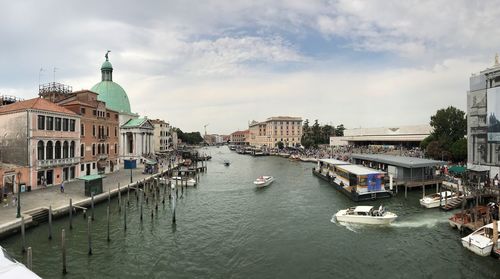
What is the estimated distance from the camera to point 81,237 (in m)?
24.2

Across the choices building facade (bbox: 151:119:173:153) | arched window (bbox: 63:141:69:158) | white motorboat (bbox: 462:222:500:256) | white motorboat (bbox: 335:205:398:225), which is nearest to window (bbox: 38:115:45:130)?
arched window (bbox: 63:141:69:158)

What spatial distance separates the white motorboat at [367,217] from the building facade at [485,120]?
20.8 metres

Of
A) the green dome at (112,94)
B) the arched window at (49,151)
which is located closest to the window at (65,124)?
the arched window at (49,151)

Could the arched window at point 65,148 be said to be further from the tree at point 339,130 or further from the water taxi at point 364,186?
the tree at point 339,130

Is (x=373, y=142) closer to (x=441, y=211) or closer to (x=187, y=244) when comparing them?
(x=441, y=211)

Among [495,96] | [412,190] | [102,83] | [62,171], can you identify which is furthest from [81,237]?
[102,83]

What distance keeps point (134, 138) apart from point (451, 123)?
213 feet

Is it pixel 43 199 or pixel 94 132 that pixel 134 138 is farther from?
pixel 43 199

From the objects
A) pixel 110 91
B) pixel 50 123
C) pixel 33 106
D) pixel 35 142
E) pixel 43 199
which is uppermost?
pixel 110 91

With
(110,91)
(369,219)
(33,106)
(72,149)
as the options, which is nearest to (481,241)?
(369,219)

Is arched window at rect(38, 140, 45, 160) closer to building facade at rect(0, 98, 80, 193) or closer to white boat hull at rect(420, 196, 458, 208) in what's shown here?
building facade at rect(0, 98, 80, 193)

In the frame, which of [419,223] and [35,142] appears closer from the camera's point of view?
[419,223]

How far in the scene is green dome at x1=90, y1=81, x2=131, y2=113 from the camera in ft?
219

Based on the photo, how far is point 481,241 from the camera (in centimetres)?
2070
